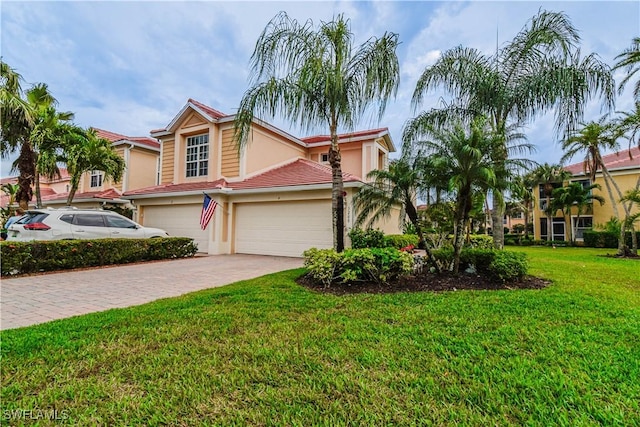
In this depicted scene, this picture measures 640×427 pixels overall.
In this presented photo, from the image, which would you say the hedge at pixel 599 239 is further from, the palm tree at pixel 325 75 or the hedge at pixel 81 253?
the hedge at pixel 81 253

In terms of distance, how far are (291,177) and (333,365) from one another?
36.6ft

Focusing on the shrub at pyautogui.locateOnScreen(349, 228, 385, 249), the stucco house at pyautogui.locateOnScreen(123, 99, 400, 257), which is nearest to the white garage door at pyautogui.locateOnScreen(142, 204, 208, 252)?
the stucco house at pyautogui.locateOnScreen(123, 99, 400, 257)

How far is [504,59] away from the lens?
336 inches

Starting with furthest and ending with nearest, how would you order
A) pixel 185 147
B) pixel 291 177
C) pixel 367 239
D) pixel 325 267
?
pixel 185 147 → pixel 291 177 → pixel 367 239 → pixel 325 267

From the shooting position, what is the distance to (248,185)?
531 inches

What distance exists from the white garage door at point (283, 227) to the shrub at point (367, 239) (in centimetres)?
141

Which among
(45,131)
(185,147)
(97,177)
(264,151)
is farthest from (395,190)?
(97,177)

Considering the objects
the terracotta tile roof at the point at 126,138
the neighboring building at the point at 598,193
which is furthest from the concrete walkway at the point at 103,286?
the neighboring building at the point at 598,193

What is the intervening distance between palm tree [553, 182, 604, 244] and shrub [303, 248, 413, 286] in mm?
26375

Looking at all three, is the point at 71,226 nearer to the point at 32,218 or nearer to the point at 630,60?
the point at 32,218

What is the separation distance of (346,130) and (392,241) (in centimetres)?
500

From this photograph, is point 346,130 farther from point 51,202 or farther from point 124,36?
point 51,202

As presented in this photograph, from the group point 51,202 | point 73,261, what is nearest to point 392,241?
point 73,261

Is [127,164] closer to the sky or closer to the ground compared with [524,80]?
closer to the ground
